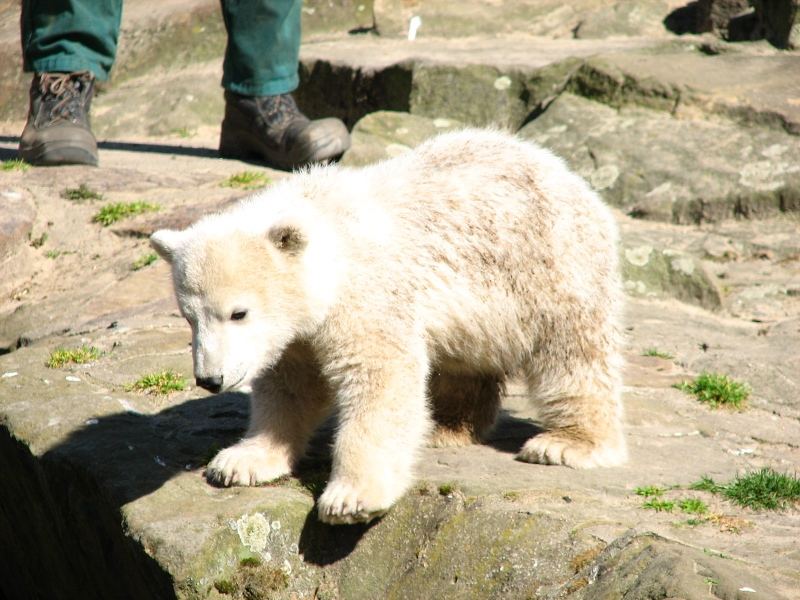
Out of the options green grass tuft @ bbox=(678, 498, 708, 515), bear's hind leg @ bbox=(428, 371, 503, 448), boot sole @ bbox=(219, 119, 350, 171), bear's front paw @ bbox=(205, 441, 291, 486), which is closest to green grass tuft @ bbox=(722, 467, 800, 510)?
green grass tuft @ bbox=(678, 498, 708, 515)

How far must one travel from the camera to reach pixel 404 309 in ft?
12.7

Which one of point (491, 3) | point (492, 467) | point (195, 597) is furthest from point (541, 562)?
point (491, 3)

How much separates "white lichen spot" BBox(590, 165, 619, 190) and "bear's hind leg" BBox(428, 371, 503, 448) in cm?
420

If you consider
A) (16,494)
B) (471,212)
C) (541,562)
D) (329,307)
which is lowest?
(16,494)

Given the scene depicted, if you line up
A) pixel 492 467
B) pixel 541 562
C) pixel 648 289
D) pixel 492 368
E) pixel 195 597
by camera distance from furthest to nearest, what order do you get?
pixel 648 289 → pixel 492 368 → pixel 492 467 → pixel 195 597 → pixel 541 562

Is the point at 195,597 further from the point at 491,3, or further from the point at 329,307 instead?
the point at 491,3

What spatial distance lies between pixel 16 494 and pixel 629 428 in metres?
2.95

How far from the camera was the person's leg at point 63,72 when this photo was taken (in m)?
7.53

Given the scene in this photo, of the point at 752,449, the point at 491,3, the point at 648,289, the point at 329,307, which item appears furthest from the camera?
the point at 491,3

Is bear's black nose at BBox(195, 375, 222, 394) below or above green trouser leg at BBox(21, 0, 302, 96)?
below

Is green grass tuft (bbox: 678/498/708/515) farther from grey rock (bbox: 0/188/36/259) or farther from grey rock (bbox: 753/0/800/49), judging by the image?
grey rock (bbox: 753/0/800/49)

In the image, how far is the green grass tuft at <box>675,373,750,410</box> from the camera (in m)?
5.23

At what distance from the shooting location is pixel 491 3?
42.8 feet

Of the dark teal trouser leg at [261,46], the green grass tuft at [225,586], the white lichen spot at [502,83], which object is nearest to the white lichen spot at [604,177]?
the white lichen spot at [502,83]
